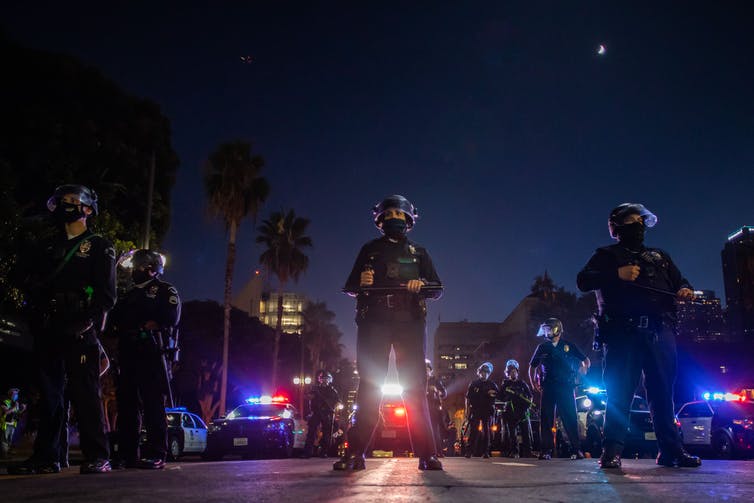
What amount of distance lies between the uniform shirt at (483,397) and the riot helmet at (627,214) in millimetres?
8354

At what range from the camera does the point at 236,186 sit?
3584cm

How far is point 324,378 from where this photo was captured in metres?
17.2

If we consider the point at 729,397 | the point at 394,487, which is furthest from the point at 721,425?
the point at 394,487

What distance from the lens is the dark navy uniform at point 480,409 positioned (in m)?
14.2

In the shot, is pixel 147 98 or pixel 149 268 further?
pixel 147 98

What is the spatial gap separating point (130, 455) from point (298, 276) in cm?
3967

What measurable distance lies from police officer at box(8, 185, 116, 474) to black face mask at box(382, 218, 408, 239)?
242cm

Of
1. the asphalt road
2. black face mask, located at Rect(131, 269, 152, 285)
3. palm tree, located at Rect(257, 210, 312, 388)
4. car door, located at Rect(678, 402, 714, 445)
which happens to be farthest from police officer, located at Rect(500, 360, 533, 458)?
palm tree, located at Rect(257, 210, 312, 388)

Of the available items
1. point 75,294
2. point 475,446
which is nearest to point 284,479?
point 75,294

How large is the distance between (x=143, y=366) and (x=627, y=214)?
15.7 feet

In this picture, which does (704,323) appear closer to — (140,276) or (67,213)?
(140,276)

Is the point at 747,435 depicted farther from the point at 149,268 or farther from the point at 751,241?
the point at 751,241

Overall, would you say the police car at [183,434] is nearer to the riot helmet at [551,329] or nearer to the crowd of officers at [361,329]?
the riot helmet at [551,329]

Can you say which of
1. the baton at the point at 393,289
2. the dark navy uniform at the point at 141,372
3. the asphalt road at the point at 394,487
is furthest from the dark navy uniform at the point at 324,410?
the asphalt road at the point at 394,487
